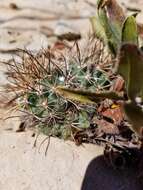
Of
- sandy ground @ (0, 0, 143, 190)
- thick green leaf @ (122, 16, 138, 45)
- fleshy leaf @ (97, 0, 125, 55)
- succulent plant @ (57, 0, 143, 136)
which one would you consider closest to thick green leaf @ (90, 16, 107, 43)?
succulent plant @ (57, 0, 143, 136)

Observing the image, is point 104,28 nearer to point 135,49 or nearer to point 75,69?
point 75,69

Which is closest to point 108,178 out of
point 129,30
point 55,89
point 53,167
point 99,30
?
point 53,167

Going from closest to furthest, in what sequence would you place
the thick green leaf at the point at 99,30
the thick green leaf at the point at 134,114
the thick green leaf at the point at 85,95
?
the thick green leaf at the point at 134,114 → the thick green leaf at the point at 85,95 → the thick green leaf at the point at 99,30

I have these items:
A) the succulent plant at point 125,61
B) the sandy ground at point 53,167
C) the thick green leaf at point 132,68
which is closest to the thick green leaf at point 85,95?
the succulent plant at point 125,61

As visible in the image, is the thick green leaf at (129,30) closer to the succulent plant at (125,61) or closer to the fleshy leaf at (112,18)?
the succulent plant at (125,61)

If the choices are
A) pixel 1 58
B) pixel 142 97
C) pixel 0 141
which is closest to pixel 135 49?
pixel 142 97
